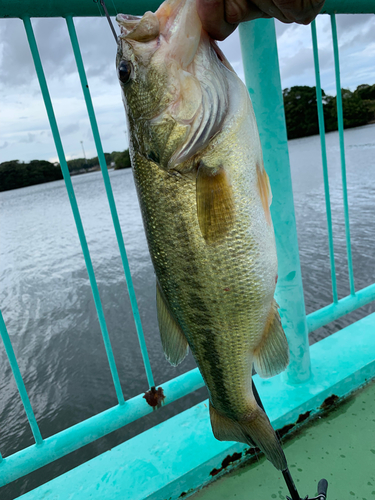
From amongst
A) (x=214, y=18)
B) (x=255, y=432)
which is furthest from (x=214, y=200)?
(x=255, y=432)

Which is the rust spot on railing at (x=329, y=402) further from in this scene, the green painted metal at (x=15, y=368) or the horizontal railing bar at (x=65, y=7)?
the horizontal railing bar at (x=65, y=7)

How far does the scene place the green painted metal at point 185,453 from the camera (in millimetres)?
1638

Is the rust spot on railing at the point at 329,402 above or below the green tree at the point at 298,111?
below

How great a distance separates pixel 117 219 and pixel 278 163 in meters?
0.78

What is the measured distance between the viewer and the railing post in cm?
155

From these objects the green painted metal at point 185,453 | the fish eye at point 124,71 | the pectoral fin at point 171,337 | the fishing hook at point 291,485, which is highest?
the fish eye at point 124,71

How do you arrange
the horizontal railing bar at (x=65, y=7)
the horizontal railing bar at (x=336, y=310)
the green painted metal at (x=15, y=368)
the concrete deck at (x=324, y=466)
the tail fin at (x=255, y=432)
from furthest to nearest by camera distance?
the horizontal railing bar at (x=336, y=310), the concrete deck at (x=324, y=466), the green painted metal at (x=15, y=368), the horizontal railing bar at (x=65, y=7), the tail fin at (x=255, y=432)

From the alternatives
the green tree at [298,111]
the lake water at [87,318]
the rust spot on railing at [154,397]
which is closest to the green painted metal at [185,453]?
the rust spot on railing at [154,397]

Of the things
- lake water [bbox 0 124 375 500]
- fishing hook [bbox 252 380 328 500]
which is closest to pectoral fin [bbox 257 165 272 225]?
fishing hook [bbox 252 380 328 500]

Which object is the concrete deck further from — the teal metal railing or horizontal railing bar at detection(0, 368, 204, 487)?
horizontal railing bar at detection(0, 368, 204, 487)

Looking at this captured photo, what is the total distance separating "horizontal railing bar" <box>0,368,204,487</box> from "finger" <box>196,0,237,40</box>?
1476mm

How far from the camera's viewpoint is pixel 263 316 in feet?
3.54

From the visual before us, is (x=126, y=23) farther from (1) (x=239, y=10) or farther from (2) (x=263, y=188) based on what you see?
(2) (x=263, y=188)

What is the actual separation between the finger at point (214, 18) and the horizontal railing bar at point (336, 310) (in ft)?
5.27
